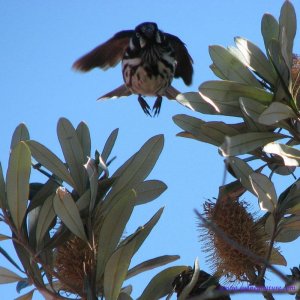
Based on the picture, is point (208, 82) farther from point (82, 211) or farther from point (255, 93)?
point (82, 211)

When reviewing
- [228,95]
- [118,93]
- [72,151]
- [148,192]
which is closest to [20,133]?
[72,151]

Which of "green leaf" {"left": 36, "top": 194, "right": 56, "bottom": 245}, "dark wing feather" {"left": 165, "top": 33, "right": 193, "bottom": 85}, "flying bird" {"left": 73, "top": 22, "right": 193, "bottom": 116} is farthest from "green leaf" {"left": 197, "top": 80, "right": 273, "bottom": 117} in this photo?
"dark wing feather" {"left": 165, "top": 33, "right": 193, "bottom": 85}

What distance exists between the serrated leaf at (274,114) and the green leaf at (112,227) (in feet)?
1.49

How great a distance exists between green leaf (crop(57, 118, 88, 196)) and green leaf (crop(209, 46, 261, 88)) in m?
→ 0.55

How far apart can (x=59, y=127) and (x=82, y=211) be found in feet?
1.17

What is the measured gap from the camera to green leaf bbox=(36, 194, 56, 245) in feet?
7.81

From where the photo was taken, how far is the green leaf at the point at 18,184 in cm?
238

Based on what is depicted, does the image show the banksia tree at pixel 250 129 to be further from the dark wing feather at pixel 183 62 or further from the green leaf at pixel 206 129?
the dark wing feather at pixel 183 62

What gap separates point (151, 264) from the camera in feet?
7.91

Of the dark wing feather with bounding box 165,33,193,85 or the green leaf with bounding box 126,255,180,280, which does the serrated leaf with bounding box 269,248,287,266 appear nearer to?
the green leaf with bounding box 126,255,180,280

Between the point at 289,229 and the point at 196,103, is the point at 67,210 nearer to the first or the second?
the point at 196,103

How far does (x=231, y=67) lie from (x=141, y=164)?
0.45 meters

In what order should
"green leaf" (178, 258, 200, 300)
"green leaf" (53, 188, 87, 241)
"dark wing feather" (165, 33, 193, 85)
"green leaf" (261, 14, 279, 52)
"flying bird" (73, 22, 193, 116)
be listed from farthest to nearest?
1. "dark wing feather" (165, 33, 193, 85)
2. "flying bird" (73, 22, 193, 116)
3. "green leaf" (261, 14, 279, 52)
4. "green leaf" (53, 188, 87, 241)
5. "green leaf" (178, 258, 200, 300)

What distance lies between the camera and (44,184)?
256 centimetres
